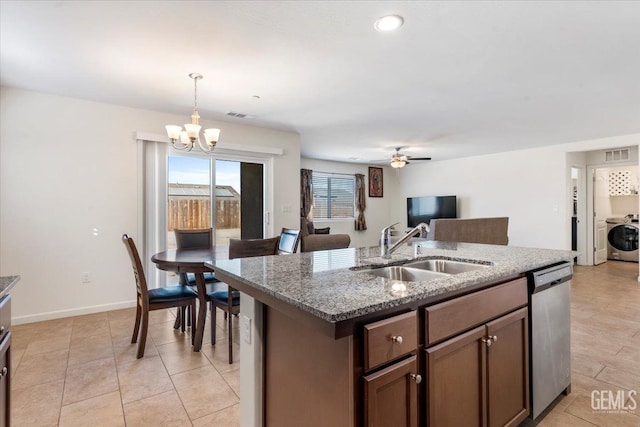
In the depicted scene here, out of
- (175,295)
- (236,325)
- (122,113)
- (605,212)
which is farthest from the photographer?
(605,212)

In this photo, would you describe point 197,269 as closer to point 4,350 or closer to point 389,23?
point 4,350

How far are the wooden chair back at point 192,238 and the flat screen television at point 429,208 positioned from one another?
546cm

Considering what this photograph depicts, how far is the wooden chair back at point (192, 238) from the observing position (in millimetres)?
3631

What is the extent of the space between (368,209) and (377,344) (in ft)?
25.5

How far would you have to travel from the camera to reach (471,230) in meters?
5.14

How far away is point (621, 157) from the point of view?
6.01 metres

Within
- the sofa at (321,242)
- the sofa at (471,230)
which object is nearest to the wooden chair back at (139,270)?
the sofa at (321,242)

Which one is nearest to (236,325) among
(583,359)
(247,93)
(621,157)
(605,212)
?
(247,93)

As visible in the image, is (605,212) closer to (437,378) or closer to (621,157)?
(621,157)

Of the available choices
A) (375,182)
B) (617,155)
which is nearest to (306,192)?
(375,182)

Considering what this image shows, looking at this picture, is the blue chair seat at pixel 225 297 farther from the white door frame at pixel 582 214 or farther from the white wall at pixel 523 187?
the white door frame at pixel 582 214

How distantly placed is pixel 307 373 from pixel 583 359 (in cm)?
253

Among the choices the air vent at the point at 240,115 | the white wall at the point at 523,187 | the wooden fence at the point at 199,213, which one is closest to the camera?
the air vent at the point at 240,115

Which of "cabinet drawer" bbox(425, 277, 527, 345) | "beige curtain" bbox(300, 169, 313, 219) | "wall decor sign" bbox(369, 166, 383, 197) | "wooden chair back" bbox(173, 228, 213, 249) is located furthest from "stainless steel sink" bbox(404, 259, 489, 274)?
"wall decor sign" bbox(369, 166, 383, 197)
